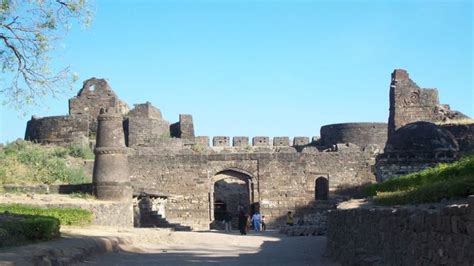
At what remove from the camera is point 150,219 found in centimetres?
2466

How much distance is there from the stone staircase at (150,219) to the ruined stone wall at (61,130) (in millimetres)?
9190

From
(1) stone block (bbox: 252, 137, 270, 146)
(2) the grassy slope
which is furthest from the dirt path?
(1) stone block (bbox: 252, 137, 270, 146)

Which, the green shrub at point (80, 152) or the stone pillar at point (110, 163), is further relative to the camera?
the green shrub at point (80, 152)

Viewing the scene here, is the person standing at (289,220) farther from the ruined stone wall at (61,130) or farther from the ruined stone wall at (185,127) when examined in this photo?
the ruined stone wall at (61,130)

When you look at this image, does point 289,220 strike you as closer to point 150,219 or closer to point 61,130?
point 150,219

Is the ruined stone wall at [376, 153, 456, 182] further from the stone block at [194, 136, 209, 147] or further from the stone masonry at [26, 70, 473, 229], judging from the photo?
the stone block at [194, 136, 209, 147]

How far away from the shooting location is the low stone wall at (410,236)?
5418mm

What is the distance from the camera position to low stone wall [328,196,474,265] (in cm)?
542

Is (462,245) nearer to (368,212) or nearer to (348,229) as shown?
(368,212)

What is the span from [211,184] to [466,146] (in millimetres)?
10966

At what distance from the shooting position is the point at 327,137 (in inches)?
1448

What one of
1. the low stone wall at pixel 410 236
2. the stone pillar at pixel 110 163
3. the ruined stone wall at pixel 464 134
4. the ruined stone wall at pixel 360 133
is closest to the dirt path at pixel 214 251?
the low stone wall at pixel 410 236

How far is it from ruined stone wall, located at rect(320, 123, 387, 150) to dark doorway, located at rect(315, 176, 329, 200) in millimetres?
4386

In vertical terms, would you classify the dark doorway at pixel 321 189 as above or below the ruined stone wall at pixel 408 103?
below
